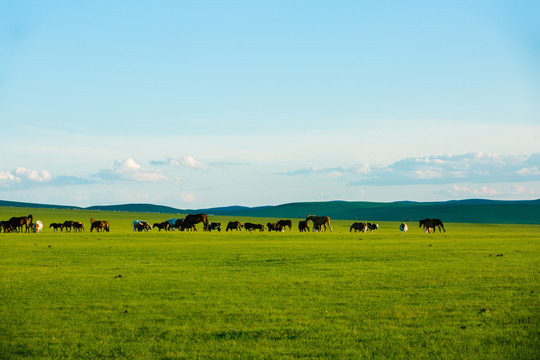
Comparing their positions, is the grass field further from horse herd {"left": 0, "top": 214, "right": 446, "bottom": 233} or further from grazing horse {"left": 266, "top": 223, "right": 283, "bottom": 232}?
grazing horse {"left": 266, "top": 223, "right": 283, "bottom": 232}

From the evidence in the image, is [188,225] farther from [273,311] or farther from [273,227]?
[273,311]

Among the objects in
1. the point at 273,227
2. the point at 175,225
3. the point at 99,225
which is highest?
the point at 99,225

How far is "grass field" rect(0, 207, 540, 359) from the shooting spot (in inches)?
443

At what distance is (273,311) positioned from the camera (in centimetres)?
1470

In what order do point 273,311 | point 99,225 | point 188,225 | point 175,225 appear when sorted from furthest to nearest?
1. point 175,225
2. point 99,225
3. point 188,225
4. point 273,311

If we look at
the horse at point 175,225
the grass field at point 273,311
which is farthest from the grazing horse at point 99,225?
the grass field at point 273,311

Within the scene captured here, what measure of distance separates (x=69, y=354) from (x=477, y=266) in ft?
65.1

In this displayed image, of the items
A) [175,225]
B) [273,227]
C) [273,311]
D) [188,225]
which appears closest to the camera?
[273,311]

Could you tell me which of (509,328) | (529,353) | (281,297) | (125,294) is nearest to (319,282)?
(281,297)

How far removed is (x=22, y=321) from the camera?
45.4 ft

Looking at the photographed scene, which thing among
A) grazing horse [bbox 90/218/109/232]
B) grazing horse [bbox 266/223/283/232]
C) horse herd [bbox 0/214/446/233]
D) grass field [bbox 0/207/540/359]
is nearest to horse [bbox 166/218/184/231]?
horse herd [bbox 0/214/446/233]

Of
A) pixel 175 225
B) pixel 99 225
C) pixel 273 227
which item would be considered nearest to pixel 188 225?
pixel 175 225

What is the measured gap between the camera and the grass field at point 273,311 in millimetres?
11250

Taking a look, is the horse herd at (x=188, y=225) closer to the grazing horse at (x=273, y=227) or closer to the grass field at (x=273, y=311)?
the grazing horse at (x=273, y=227)
